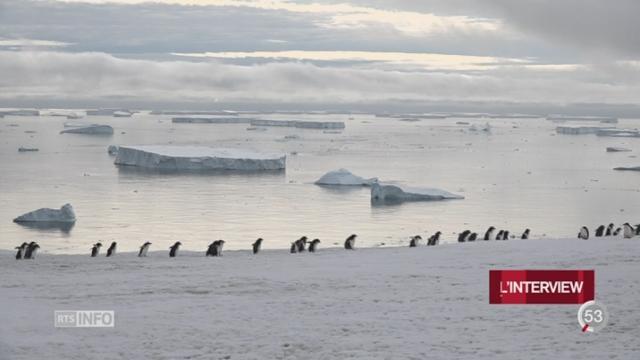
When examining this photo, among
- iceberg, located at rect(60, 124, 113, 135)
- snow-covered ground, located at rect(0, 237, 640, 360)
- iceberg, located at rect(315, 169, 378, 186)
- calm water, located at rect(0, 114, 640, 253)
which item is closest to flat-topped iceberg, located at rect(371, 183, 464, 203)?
calm water, located at rect(0, 114, 640, 253)

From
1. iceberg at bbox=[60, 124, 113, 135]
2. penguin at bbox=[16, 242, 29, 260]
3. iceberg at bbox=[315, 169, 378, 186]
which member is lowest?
penguin at bbox=[16, 242, 29, 260]

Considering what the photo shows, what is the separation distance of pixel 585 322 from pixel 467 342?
181cm

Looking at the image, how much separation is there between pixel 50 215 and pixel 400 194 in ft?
64.3

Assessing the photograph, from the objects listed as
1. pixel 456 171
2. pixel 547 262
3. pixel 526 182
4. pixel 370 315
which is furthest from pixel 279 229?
pixel 456 171

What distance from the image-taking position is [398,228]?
36.4 meters

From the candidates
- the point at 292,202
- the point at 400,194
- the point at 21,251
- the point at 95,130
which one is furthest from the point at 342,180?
the point at 95,130

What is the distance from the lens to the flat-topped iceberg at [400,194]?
154 feet

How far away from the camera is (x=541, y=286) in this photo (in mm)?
14477

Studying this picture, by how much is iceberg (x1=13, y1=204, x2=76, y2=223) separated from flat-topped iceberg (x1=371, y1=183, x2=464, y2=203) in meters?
17.3

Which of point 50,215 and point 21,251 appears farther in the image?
point 50,215

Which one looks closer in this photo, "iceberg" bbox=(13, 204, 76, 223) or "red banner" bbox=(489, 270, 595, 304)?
"red banner" bbox=(489, 270, 595, 304)

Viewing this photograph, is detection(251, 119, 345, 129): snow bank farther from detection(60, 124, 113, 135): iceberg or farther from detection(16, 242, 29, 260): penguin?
detection(16, 242, 29, 260): penguin

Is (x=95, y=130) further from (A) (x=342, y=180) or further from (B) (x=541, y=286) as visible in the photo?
(B) (x=541, y=286)

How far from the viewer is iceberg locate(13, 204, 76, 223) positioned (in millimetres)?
35188
